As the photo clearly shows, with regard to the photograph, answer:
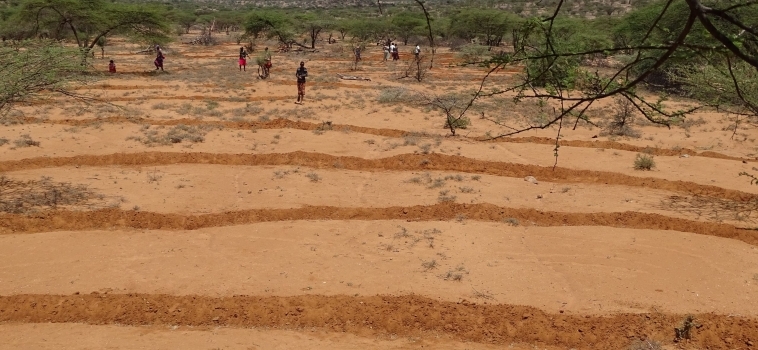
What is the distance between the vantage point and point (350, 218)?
31.5ft

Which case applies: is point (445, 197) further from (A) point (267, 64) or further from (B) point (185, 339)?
(A) point (267, 64)

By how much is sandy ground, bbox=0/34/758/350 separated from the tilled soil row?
0.04m

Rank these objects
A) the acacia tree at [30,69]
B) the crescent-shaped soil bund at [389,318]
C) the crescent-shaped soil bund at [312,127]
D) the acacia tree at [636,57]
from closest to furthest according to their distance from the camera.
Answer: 1. the acacia tree at [636,57]
2. the crescent-shaped soil bund at [389,318]
3. the acacia tree at [30,69]
4. the crescent-shaped soil bund at [312,127]

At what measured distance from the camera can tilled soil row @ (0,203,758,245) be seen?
352 inches

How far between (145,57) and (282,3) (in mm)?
77397

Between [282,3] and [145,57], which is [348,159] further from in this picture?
[282,3]

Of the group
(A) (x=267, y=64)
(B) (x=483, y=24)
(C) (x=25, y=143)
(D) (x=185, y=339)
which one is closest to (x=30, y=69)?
(C) (x=25, y=143)

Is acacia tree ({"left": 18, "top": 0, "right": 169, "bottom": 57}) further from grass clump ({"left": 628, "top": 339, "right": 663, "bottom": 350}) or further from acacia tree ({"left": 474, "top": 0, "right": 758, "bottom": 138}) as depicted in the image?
acacia tree ({"left": 474, "top": 0, "right": 758, "bottom": 138})

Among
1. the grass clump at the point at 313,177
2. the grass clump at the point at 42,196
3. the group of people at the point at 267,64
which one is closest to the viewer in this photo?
the grass clump at the point at 42,196

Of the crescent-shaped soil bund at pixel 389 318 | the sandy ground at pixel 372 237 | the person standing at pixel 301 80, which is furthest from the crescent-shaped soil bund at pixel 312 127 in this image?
the crescent-shaped soil bund at pixel 389 318

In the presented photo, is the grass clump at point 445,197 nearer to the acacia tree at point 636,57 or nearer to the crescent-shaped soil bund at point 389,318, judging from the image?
the crescent-shaped soil bund at point 389,318

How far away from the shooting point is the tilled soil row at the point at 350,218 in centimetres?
895

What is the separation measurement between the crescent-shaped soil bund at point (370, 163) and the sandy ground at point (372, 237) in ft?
0.21

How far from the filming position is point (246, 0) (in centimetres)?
11512
